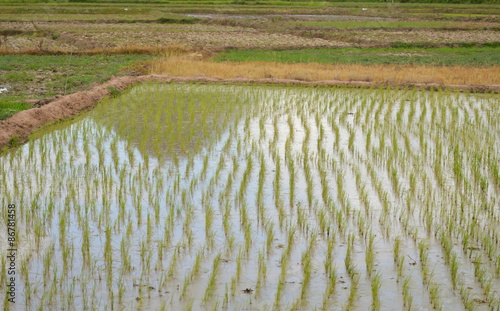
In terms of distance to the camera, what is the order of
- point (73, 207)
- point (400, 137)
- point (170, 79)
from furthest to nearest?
point (170, 79) → point (400, 137) → point (73, 207)

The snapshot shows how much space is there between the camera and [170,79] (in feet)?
33.3

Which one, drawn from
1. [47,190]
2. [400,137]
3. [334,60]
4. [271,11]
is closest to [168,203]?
[47,190]

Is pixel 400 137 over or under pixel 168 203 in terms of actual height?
over

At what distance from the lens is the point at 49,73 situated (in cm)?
1098

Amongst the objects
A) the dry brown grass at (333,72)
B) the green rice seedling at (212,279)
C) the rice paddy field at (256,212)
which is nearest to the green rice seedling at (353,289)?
the rice paddy field at (256,212)

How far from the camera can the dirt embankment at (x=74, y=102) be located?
6273 mm

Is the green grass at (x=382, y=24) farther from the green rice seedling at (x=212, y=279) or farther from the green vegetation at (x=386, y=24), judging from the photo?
the green rice seedling at (x=212, y=279)

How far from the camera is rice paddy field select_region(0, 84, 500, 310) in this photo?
3213 millimetres

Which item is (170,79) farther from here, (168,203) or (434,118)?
(168,203)

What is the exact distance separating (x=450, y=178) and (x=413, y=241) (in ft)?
4.79

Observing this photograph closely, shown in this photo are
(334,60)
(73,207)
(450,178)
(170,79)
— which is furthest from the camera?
(334,60)

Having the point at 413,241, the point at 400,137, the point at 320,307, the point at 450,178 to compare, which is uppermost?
the point at 400,137

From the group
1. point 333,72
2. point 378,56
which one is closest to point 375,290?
point 333,72

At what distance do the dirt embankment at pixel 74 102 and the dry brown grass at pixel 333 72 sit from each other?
13.7 inches
